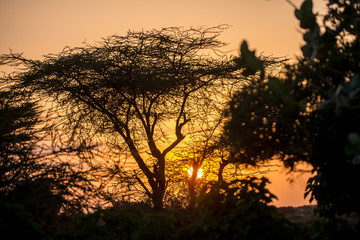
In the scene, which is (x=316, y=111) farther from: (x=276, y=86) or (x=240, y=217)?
(x=240, y=217)

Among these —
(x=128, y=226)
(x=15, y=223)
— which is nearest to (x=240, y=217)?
(x=128, y=226)

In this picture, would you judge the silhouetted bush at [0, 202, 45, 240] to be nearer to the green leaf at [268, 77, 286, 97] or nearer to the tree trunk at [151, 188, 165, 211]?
the green leaf at [268, 77, 286, 97]

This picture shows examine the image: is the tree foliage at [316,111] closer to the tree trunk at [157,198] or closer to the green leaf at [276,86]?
the green leaf at [276,86]

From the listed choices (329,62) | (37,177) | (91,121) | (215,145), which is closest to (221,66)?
(215,145)

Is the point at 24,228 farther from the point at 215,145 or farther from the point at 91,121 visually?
the point at 215,145

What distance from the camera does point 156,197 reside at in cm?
1302

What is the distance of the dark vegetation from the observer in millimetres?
6602

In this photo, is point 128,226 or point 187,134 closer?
point 128,226

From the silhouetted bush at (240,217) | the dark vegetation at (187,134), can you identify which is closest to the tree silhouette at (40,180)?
the dark vegetation at (187,134)

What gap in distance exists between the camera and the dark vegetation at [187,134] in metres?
6.60

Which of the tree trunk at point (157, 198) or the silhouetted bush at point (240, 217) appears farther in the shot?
the tree trunk at point (157, 198)

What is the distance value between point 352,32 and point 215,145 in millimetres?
7073

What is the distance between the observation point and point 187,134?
45.9ft

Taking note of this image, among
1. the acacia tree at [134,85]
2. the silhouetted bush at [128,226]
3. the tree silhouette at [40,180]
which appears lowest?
the silhouetted bush at [128,226]
